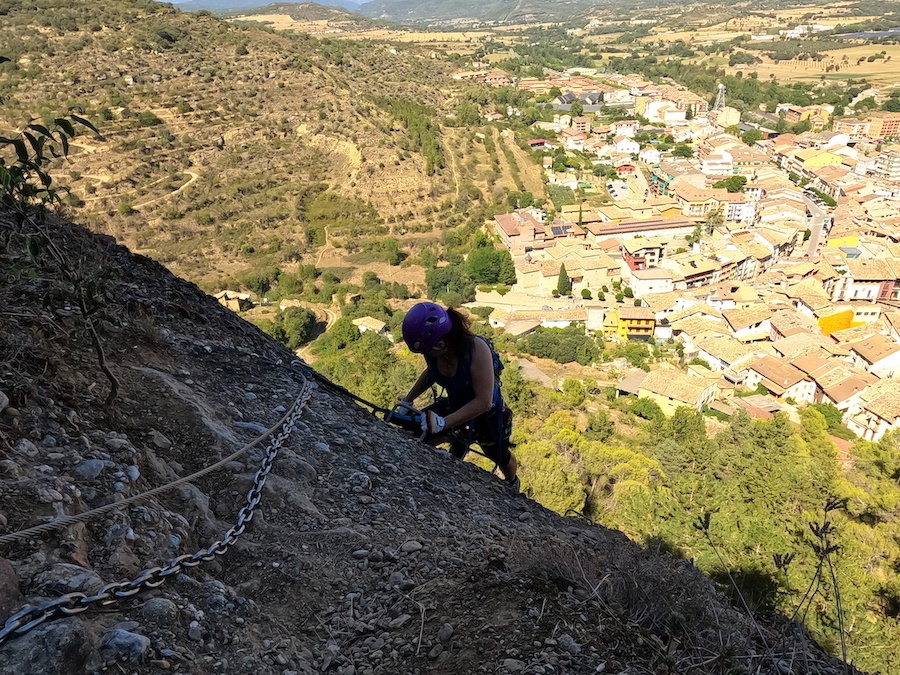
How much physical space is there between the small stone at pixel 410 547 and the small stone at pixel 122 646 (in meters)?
1.17

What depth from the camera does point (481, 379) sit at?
3.16m

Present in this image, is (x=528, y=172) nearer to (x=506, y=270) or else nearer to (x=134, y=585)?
(x=506, y=270)

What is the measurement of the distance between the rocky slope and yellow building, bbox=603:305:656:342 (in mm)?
25977

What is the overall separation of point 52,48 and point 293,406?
45.4 meters

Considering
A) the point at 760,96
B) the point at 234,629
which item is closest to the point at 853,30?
the point at 760,96

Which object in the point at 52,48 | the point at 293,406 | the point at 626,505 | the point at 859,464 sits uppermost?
the point at 52,48

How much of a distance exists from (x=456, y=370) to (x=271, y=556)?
1.39 m

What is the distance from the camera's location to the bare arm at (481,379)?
124 inches

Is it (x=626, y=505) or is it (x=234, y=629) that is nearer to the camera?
(x=234, y=629)

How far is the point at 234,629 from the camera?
1.92m

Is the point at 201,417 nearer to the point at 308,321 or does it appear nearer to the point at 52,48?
the point at 308,321

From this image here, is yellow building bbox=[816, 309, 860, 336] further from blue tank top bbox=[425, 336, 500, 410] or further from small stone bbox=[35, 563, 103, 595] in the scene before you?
small stone bbox=[35, 563, 103, 595]

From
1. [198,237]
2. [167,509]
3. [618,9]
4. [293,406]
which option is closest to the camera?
[167,509]

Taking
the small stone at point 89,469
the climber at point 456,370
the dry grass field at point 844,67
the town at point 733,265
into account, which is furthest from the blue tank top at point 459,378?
the dry grass field at point 844,67
